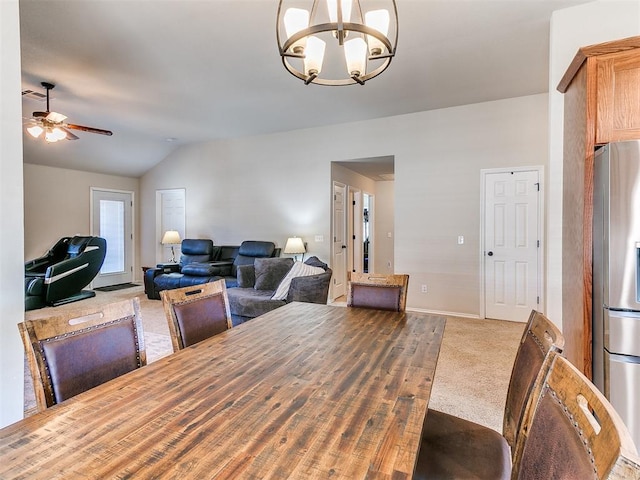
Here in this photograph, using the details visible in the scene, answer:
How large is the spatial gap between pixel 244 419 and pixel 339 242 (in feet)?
16.9

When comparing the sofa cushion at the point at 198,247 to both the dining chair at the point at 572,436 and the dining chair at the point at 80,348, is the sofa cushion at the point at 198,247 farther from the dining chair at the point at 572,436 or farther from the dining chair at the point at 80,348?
the dining chair at the point at 572,436

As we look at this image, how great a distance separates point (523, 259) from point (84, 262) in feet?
22.5

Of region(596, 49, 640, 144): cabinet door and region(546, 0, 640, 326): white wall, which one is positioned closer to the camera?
region(596, 49, 640, 144): cabinet door

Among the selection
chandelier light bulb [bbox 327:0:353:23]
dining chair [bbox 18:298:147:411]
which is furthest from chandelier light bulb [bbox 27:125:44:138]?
chandelier light bulb [bbox 327:0:353:23]

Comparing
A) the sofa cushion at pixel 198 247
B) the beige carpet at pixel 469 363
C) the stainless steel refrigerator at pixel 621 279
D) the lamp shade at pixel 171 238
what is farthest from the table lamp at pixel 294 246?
the stainless steel refrigerator at pixel 621 279

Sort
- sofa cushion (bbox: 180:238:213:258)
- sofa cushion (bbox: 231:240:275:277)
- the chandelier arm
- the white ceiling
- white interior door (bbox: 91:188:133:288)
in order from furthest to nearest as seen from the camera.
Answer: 1. white interior door (bbox: 91:188:133:288)
2. sofa cushion (bbox: 180:238:213:258)
3. sofa cushion (bbox: 231:240:275:277)
4. the white ceiling
5. the chandelier arm

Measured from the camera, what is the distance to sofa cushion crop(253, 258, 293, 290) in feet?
14.1

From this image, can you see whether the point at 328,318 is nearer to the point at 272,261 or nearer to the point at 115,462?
the point at 115,462

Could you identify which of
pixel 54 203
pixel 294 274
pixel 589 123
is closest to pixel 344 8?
pixel 589 123

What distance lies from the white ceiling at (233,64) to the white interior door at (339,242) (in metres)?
1.27

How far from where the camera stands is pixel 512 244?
440cm

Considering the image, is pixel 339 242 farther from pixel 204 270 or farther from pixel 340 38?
pixel 340 38

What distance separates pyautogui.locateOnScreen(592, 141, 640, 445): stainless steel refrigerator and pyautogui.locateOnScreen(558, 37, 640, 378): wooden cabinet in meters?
0.14

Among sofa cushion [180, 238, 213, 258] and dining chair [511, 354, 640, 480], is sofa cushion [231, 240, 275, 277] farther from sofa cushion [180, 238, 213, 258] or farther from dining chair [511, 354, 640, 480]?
dining chair [511, 354, 640, 480]
